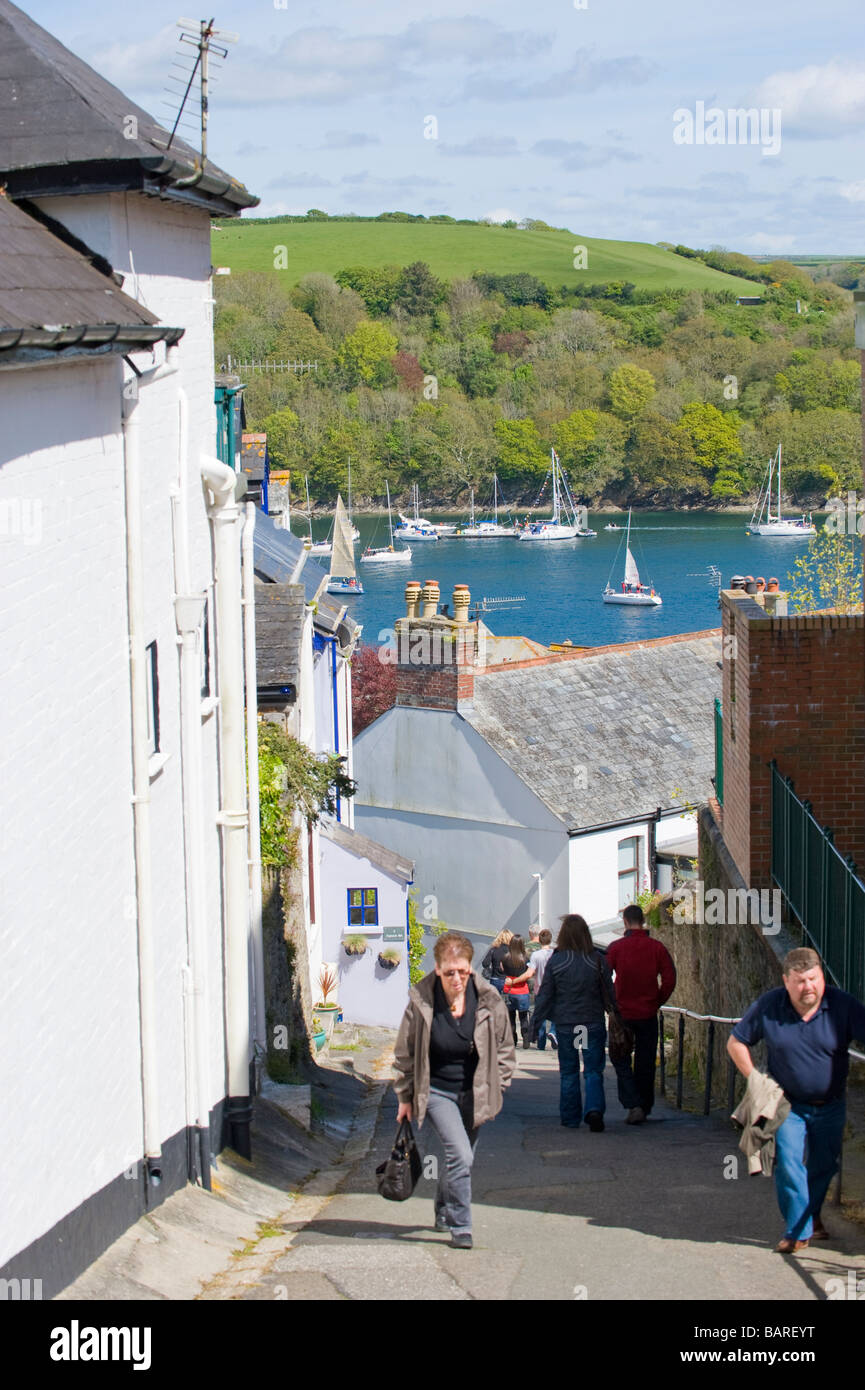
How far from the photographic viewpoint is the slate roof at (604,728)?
30875 millimetres

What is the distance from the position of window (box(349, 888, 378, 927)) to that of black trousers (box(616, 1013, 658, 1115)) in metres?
12.4

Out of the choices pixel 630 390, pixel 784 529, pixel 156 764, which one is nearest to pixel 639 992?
pixel 156 764

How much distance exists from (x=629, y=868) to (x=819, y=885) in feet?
67.1

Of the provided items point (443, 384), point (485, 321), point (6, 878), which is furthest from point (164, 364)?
point (485, 321)

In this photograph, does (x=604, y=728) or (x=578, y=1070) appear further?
(x=604, y=728)

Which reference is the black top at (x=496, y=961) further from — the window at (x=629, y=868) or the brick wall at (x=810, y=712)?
the window at (x=629, y=868)

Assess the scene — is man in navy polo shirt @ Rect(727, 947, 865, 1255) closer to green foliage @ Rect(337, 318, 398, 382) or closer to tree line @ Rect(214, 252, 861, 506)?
tree line @ Rect(214, 252, 861, 506)

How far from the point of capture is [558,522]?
510ft

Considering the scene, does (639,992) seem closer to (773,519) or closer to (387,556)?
(387,556)

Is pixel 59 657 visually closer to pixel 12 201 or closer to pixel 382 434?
pixel 12 201

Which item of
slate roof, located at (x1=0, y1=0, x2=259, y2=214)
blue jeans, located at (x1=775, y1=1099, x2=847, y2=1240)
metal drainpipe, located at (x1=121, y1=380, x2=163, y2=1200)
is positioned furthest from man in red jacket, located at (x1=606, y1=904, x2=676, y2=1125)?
slate roof, located at (x1=0, y1=0, x2=259, y2=214)

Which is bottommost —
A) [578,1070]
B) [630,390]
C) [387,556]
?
[387,556]

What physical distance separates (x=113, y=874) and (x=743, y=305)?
199269 mm
